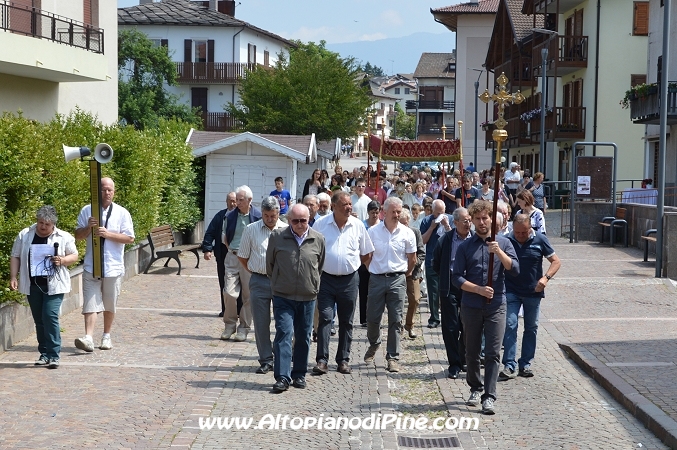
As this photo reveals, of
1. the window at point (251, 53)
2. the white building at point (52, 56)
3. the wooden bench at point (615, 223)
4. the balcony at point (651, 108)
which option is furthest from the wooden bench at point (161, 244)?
the window at point (251, 53)

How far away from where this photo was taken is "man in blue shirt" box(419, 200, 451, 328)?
13.7m

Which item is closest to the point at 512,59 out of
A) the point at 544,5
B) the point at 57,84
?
the point at 544,5

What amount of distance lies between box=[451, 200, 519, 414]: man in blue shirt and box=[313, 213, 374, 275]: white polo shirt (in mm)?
1672

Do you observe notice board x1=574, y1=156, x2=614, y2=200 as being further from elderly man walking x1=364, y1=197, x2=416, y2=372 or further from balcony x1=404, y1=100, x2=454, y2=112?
balcony x1=404, y1=100, x2=454, y2=112

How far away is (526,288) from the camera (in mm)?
10633

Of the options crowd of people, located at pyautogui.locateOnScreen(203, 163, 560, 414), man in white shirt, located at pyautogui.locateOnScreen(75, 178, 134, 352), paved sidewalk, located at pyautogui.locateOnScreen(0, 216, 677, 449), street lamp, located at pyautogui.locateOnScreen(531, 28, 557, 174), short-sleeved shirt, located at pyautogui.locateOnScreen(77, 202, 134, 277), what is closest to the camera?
paved sidewalk, located at pyautogui.locateOnScreen(0, 216, 677, 449)

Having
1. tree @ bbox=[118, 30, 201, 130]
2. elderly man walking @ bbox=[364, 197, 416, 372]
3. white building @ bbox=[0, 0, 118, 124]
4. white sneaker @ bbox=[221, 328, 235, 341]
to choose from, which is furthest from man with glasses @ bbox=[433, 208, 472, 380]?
tree @ bbox=[118, 30, 201, 130]

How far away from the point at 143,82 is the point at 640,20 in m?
26.6

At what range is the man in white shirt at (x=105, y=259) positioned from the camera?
37.8ft

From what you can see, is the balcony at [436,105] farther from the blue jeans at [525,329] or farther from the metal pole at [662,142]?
the blue jeans at [525,329]

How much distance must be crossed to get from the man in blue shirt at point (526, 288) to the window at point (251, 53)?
60.6 m

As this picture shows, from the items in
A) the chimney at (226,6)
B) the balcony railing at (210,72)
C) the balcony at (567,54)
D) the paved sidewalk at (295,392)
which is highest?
the chimney at (226,6)

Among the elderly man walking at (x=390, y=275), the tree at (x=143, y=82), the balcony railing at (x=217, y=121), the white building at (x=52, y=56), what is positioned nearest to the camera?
the elderly man walking at (x=390, y=275)

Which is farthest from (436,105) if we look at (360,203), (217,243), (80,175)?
(217,243)
